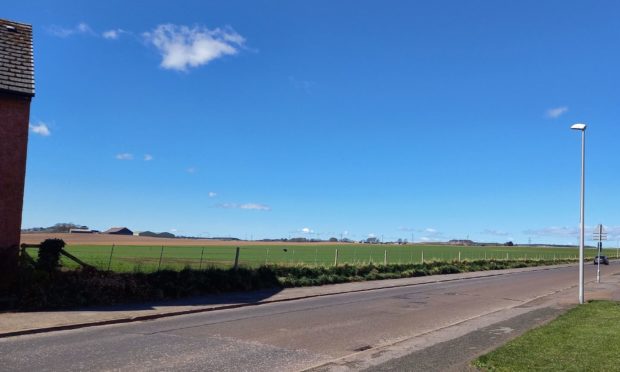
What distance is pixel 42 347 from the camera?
9.57 meters

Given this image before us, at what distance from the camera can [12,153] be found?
15688mm

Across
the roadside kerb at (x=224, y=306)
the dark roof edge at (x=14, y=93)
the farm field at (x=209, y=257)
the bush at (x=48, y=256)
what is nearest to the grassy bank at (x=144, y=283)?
the bush at (x=48, y=256)

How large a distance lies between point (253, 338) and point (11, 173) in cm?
951

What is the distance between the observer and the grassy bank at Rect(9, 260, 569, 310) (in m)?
14.2

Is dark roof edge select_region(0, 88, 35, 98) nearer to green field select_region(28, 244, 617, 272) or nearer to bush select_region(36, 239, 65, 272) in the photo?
bush select_region(36, 239, 65, 272)

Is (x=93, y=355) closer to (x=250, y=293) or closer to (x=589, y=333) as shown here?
→ (x=589, y=333)

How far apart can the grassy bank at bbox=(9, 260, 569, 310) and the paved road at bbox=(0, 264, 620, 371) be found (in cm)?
300

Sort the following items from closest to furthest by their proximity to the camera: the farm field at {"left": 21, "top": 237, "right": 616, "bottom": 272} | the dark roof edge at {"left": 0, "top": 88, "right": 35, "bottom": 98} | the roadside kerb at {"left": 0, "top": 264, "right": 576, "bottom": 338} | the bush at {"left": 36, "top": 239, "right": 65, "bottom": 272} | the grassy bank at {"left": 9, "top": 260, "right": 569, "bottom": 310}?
the roadside kerb at {"left": 0, "top": 264, "right": 576, "bottom": 338}, the grassy bank at {"left": 9, "top": 260, "right": 569, "bottom": 310}, the dark roof edge at {"left": 0, "top": 88, "right": 35, "bottom": 98}, the bush at {"left": 36, "top": 239, "right": 65, "bottom": 272}, the farm field at {"left": 21, "top": 237, "right": 616, "bottom": 272}

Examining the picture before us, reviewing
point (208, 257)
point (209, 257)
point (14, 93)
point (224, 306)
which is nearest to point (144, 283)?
point (224, 306)

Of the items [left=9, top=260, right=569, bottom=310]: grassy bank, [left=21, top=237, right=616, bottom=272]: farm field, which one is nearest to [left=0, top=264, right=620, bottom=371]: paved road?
[left=9, top=260, right=569, bottom=310]: grassy bank

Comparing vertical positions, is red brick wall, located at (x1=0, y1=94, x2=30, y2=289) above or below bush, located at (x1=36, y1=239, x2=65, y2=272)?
above

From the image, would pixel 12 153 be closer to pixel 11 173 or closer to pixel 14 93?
pixel 11 173

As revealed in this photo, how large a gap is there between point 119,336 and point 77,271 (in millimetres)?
5926

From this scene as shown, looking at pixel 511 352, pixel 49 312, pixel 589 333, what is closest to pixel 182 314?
pixel 49 312
